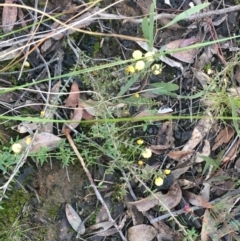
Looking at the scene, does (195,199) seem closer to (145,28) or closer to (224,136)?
(224,136)

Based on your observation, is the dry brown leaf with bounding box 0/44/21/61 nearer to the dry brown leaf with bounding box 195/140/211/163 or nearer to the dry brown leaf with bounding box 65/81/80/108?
the dry brown leaf with bounding box 65/81/80/108

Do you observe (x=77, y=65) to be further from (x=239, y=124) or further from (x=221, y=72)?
(x=239, y=124)

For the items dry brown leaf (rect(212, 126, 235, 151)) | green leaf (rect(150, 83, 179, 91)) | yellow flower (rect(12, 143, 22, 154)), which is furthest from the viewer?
dry brown leaf (rect(212, 126, 235, 151))

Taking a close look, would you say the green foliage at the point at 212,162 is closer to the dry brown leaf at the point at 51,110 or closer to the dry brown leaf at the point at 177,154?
the dry brown leaf at the point at 177,154

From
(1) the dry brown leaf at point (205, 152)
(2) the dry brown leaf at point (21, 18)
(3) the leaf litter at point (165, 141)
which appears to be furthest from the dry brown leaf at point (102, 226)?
(2) the dry brown leaf at point (21, 18)

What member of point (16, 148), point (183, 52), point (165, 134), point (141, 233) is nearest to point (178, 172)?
point (165, 134)

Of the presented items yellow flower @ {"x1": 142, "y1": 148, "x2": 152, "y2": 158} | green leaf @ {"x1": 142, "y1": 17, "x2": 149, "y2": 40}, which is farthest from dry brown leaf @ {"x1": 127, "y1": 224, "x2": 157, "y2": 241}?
green leaf @ {"x1": 142, "y1": 17, "x2": 149, "y2": 40}

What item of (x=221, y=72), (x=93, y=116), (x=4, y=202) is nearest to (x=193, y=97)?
(x=221, y=72)

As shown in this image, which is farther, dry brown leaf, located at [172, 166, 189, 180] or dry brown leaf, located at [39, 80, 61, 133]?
dry brown leaf, located at [172, 166, 189, 180]
